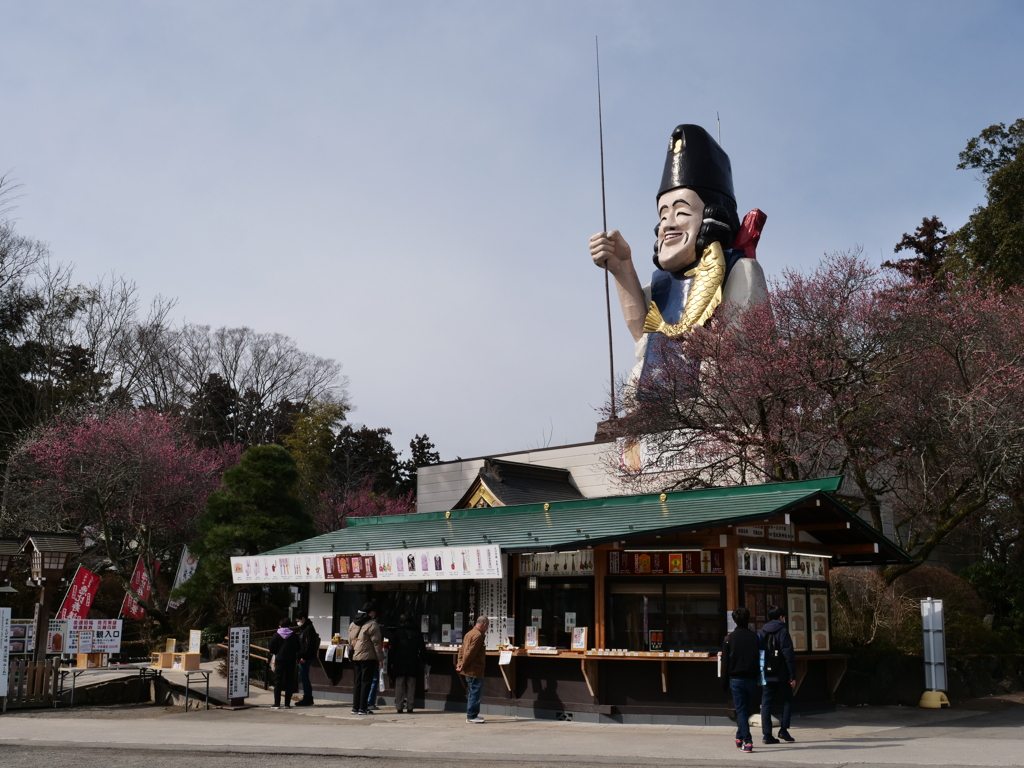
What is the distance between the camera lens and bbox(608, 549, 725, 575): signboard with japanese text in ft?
42.8

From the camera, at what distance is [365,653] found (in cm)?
1412

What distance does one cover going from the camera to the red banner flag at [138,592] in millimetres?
25391

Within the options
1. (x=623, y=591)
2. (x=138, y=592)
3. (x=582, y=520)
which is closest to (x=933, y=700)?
(x=623, y=591)

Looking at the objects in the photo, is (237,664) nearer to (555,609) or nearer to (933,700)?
(555,609)

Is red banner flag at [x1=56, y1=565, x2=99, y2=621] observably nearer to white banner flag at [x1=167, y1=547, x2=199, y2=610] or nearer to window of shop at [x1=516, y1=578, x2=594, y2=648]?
white banner flag at [x1=167, y1=547, x2=199, y2=610]

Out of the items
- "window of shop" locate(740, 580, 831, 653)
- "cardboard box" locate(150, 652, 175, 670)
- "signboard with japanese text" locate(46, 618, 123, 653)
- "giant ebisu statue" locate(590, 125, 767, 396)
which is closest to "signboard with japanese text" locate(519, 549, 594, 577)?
"window of shop" locate(740, 580, 831, 653)

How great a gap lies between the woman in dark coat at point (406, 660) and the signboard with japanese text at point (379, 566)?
80 cm

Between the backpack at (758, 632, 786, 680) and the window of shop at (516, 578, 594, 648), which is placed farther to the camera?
the window of shop at (516, 578, 594, 648)

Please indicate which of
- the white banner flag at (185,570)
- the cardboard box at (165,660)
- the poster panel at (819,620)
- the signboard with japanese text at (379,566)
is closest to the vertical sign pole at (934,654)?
the poster panel at (819,620)

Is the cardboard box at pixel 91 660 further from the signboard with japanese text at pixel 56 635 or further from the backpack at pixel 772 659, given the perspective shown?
the backpack at pixel 772 659

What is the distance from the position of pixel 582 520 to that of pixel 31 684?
9.78m

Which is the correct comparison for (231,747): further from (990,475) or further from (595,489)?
(595,489)

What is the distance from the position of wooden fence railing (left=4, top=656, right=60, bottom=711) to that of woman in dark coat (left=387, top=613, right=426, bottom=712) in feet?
20.2

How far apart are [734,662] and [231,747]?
5.86 m
